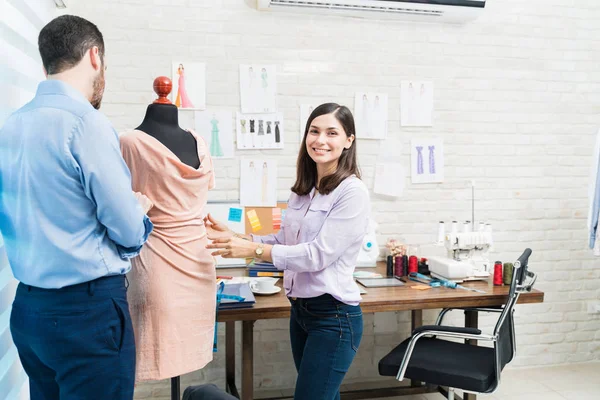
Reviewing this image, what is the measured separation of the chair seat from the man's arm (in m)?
1.51

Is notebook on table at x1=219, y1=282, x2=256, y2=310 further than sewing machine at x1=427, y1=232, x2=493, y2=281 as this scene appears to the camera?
No

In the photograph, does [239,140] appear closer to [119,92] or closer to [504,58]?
[119,92]

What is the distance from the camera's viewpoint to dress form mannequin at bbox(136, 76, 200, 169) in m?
1.68

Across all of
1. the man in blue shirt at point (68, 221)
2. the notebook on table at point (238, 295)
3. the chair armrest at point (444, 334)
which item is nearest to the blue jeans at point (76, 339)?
the man in blue shirt at point (68, 221)

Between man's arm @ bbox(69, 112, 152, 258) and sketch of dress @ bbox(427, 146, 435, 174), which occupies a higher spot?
sketch of dress @ bbox(427, 146, 435, 174)

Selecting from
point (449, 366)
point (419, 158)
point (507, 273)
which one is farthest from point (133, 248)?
point (419, 158)

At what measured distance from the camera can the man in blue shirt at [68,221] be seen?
1.30 meters

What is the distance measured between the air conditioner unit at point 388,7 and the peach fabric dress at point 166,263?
178 centimetres

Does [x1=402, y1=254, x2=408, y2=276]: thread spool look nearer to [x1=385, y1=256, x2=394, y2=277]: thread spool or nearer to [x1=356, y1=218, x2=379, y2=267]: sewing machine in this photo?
[x1=385, y1=256, x2=394, y2=277]: thread spool

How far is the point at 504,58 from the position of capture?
11.4ft

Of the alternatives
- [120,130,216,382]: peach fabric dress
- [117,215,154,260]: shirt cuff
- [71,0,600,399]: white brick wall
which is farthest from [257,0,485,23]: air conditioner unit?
[117,215,154,260]: shirt cuff

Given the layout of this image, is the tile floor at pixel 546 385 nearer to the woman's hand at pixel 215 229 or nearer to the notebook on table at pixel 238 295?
the notebook on table at pixel 238 295

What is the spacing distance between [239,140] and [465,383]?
6.16 feet

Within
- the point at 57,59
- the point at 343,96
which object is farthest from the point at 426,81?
the point at 57,59
